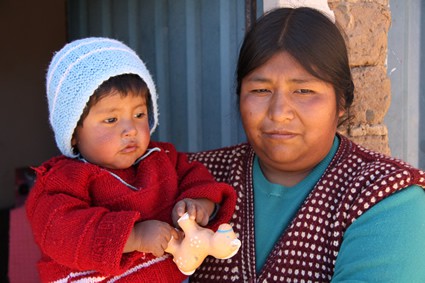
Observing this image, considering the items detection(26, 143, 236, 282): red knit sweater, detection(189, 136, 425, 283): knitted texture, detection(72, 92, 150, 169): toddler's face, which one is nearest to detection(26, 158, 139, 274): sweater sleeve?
detection(26, 143, 236, 282): red knit sweater

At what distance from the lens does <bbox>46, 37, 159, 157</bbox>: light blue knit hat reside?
5.43ft

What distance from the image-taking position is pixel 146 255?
5.28 feet

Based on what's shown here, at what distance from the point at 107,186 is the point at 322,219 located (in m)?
0.71

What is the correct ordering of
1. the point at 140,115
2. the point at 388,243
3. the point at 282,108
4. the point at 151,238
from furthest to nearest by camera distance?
the point at 140,115 < the point at 282,108 < the point at 151,238 < the point at 388,243

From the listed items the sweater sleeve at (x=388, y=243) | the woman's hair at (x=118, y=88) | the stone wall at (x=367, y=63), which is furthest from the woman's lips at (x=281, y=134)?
the stone wall at (x=367, y=63)

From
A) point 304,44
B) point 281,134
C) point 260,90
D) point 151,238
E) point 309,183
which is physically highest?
point 304,44

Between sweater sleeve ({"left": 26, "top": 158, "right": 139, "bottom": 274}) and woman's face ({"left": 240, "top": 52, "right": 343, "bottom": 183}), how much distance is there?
1.73 feet

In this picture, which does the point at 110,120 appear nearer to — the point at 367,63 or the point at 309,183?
the point at 309,183

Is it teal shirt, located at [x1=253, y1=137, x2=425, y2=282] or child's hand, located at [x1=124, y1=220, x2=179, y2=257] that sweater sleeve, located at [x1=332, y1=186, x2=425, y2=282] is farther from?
child's hand, located at [x1=124, y1=220, x2=179, y2=257]

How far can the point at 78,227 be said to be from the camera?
4.82 ft

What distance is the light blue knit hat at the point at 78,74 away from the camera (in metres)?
1.66

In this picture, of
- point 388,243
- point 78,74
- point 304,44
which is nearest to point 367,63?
point 304,44

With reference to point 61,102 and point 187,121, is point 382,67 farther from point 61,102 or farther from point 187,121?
point 61,102

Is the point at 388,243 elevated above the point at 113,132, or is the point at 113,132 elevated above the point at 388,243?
the point at 113,132
